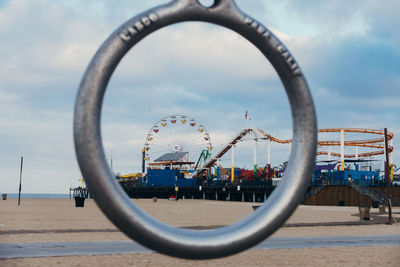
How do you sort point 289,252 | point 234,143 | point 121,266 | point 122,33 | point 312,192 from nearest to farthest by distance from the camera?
1. point 122,33
2. point 121,266
3. point 289,252
4. point 312,192
5. point 234,143

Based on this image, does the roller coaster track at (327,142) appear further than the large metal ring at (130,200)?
Yes

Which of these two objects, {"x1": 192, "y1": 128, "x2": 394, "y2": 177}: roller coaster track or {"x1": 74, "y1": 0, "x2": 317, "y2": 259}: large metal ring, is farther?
{"x1": 192, "y1": 128, "x2": 394, "y2": 177}: roller coaster track

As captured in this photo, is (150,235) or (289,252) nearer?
(150,235)

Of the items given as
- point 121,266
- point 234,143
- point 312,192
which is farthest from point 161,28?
point 234,143

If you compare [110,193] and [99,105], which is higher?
[99,105]

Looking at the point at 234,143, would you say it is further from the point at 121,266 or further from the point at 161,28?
the point at 161,28

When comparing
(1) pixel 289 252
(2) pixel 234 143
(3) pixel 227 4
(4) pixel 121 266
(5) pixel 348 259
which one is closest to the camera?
(3) pixel 227 4

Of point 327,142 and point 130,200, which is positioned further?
point 327,142

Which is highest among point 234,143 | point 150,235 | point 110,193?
point 234,143
